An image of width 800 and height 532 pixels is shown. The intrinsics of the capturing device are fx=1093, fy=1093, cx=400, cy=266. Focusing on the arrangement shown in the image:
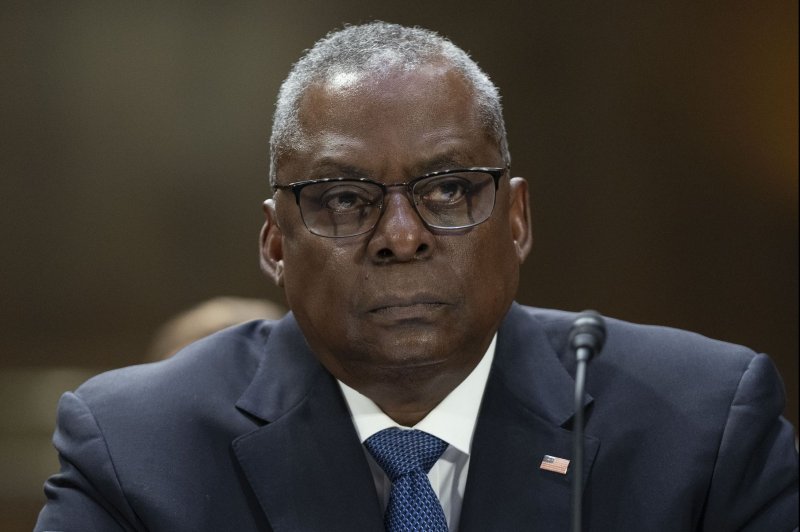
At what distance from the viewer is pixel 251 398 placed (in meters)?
2.20

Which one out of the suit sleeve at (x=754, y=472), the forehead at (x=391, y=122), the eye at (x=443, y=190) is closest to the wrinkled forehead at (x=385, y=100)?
the forehead at (x=391, y=122)

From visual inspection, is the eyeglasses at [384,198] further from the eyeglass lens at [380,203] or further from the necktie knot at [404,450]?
the necktie knot at [404,450]

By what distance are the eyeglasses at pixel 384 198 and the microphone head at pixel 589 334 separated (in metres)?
0.42

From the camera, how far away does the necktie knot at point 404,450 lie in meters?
2.05

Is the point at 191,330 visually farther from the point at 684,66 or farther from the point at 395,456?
the point at 684,66

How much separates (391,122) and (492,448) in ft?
2.13

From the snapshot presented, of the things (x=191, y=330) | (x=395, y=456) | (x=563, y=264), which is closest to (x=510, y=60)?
(x=563, y=264)

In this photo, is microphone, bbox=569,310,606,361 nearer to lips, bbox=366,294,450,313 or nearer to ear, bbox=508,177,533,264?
lips, bbox=366,294,450,313

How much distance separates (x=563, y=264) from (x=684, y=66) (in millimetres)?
923

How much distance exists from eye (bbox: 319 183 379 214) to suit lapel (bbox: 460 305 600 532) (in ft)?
1.58

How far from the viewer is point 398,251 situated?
190 centimetres

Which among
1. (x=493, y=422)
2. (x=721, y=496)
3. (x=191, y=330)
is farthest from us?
(x=191, y=330)

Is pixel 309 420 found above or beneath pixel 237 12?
beneath

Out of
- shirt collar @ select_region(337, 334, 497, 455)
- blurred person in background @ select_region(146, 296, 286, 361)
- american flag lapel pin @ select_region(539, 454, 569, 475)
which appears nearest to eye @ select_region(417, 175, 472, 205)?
shirt collar @ select_region(337, 334, 497, 455)
